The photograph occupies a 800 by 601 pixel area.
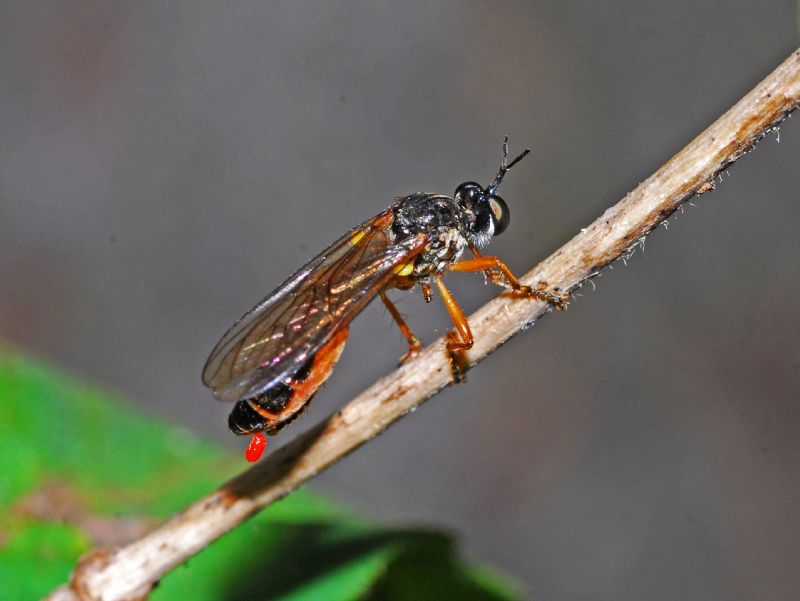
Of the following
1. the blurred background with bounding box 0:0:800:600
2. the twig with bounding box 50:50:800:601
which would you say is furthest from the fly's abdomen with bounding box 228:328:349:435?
the blurred background with bounding box 0:0:800:600

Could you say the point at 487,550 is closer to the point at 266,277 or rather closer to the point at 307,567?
the point at 266,277

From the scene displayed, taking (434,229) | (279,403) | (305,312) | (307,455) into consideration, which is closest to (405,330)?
(434,229)

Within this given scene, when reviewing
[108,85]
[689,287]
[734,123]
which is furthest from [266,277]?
[734,123]

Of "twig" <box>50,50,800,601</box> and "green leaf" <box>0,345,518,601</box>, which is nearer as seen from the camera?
"twig" <box>50,50,800,601</box>

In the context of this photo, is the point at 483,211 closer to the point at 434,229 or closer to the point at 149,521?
the point at 434,229

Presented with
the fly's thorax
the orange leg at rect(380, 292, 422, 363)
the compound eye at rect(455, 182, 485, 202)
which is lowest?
the orange leg at rect(380, 292, 422, 363)

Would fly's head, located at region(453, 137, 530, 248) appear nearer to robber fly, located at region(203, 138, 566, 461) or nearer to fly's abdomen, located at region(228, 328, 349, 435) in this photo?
robber fly, located at region(203, 138, 566, 461)
